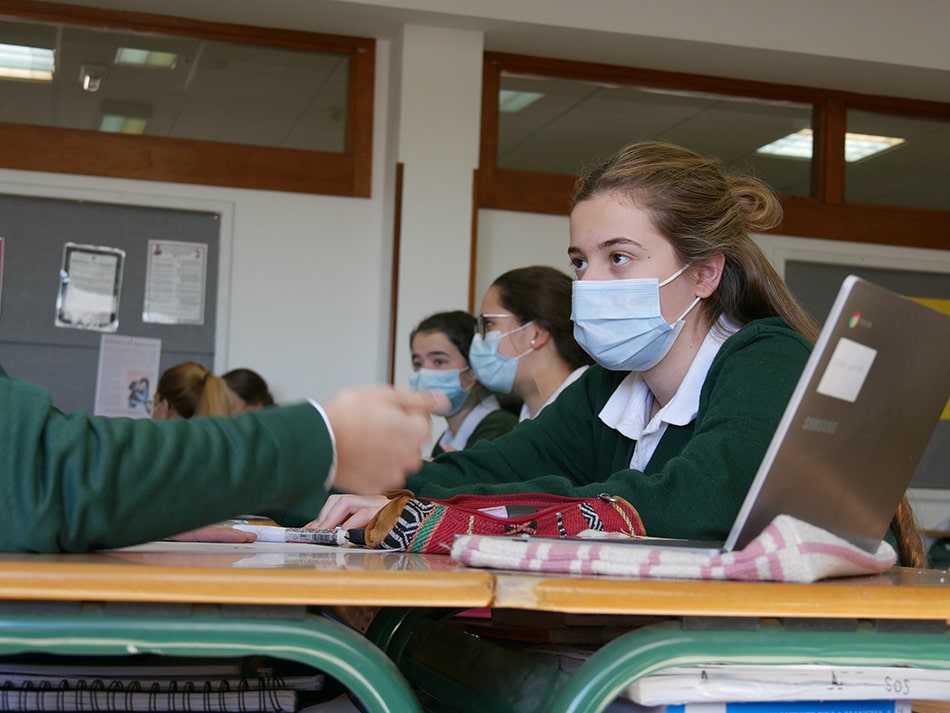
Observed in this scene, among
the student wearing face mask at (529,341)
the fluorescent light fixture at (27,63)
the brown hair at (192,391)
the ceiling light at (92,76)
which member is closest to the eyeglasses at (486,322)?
the student wearing face mask at (529,341)

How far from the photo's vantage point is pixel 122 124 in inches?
173

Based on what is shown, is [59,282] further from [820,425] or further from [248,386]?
[820,425]

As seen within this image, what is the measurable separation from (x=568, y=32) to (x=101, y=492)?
393 cm

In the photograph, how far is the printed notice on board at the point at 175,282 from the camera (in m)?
4.44

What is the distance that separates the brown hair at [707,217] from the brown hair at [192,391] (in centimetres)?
243

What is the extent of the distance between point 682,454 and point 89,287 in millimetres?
3485

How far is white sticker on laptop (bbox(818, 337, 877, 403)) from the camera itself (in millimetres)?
910

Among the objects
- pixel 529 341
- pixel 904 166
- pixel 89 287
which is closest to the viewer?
pixel 529 341

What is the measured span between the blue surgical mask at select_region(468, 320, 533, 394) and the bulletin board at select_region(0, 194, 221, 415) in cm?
152

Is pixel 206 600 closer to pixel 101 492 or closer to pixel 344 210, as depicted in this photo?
pixel 101 492

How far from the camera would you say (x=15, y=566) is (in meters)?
0.69

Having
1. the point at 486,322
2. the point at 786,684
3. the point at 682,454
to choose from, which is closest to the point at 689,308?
the point at 682,454

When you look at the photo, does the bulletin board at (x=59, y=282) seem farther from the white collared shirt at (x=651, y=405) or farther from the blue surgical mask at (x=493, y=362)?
the white collared shirt at (x=651, y=405)

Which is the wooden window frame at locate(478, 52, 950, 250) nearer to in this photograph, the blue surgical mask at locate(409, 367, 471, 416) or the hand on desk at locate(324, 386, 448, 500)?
the blue surgical mask at locate(409, 367, 471, 416)
